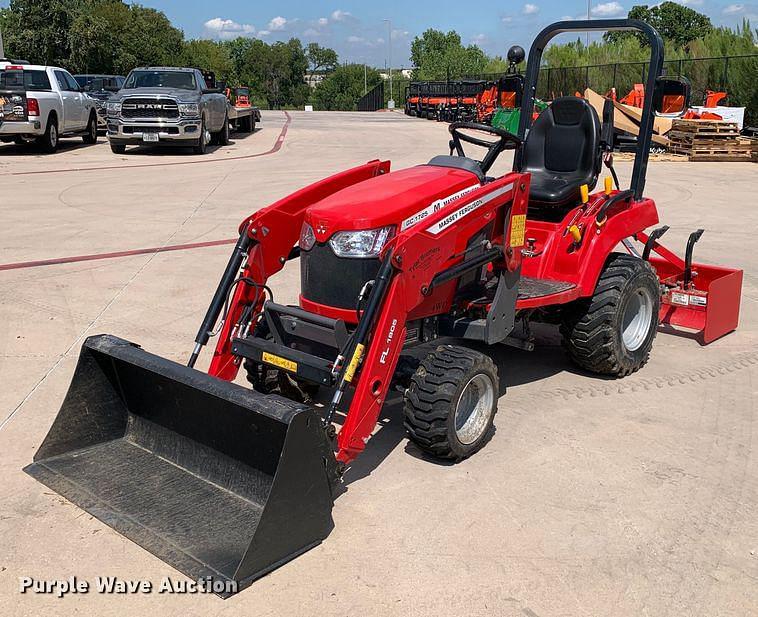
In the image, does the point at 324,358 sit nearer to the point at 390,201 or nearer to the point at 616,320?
the point at 390,201

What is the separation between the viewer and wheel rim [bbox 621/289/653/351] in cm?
583

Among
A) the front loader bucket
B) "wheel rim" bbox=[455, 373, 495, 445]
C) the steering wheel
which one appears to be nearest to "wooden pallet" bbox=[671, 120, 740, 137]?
the steering wheel

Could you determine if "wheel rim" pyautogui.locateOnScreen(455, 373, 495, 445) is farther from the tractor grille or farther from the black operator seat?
the black operator seat

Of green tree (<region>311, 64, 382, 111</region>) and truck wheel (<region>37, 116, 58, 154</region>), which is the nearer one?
truck wheel (<region>37, 116, 58, 154</region>)

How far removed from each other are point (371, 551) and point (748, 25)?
30.6 meters

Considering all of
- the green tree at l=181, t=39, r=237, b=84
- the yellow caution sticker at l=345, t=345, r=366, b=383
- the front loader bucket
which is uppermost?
the green tree at l=181, t=39, r=237, b=84

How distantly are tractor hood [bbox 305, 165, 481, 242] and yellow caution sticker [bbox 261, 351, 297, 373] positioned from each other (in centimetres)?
65

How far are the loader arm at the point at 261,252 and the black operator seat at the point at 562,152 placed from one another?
150cm

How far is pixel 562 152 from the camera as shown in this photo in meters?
5.96

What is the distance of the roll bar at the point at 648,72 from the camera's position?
5566 millimetres

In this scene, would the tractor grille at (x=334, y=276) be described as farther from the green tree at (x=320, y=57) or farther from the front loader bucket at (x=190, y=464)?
the green tree at (x=320, y=57)

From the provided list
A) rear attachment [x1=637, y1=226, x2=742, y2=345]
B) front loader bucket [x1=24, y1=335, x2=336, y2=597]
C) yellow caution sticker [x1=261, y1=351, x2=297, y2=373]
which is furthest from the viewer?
rear attachment [x1=637, y1=226, x2=742, y2=345]

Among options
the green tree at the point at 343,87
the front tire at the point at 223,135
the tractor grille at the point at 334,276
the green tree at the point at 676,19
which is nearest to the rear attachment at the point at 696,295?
the tractor grille at the point at 334,276

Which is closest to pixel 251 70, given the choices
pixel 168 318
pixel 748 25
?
pixel 748 25
